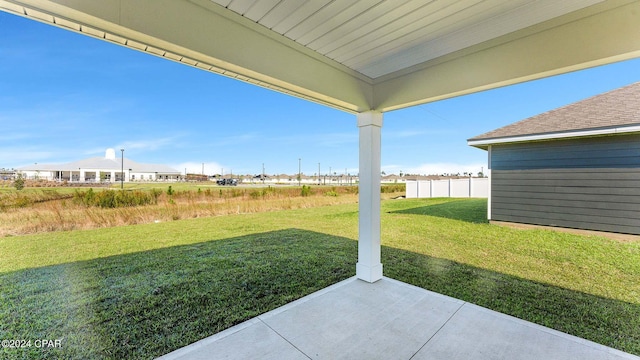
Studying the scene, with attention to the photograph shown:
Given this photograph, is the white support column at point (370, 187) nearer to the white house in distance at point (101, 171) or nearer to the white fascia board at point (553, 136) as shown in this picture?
the white house in distance at point (101, 171)

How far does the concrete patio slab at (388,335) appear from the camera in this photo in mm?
1771

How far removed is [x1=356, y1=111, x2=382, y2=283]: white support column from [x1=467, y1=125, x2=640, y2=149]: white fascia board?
4674 mm

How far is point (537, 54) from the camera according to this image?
69.9 inches

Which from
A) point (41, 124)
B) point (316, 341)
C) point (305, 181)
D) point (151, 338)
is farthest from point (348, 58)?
point (305, 181)

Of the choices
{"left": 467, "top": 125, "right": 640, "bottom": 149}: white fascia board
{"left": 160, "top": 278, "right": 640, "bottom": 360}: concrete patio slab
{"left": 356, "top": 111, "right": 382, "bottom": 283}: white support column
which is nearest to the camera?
{"left": 160, "top": 278, "right": 640, "bottom": 360}: concrete patio slab

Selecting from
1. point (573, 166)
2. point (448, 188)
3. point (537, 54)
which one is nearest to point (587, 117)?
point (573, 166)

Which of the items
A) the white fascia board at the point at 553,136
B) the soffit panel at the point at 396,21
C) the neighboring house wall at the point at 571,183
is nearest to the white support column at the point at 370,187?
the soffit panel at the point at 396,21

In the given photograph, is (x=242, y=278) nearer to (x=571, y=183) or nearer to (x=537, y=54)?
(x=537, y=54)

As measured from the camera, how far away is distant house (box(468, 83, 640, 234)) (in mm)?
4734

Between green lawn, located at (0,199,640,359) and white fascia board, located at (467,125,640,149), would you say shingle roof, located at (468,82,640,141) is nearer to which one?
white fascia board, located at (467,125,640,149)

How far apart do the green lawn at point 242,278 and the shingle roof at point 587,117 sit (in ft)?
7.11

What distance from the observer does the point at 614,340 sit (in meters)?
1.93

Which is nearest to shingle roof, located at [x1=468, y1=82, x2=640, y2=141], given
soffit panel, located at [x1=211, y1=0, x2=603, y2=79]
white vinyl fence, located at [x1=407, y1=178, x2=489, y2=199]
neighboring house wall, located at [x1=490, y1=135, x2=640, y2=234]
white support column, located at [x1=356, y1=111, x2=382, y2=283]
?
neighboring house wall, located at [x1=490, y1=135, x2=640, y2=234]

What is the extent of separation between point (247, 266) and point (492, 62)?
3.56 m
